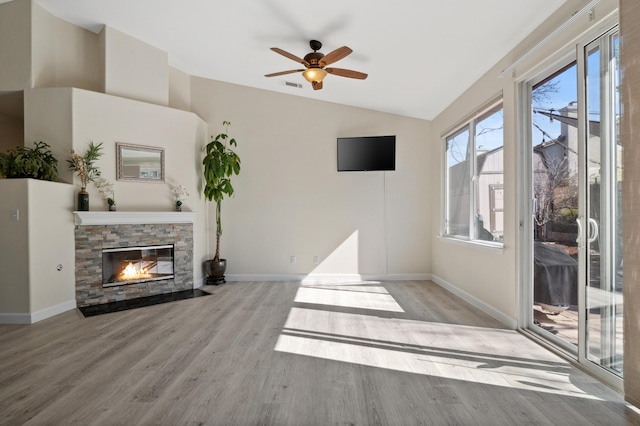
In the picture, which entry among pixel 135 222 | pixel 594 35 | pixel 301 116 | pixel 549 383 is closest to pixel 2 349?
pixel 135 222

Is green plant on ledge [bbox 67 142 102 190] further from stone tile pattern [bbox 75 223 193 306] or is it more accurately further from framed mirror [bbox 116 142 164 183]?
stone tile pattern [bbox 75 223 193 306]

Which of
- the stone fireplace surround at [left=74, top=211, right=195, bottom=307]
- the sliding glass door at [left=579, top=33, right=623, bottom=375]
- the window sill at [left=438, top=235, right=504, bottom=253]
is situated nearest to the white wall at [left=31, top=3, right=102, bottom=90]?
the stone fireplace surround at [left=74, top=211, right=195, bottom=307]

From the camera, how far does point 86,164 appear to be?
4.04 meters

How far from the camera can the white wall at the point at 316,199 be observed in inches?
218

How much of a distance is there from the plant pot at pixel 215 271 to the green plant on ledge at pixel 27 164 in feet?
7.75

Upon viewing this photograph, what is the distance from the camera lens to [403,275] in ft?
18.1

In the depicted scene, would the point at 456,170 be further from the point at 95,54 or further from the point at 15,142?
the point at 15,142

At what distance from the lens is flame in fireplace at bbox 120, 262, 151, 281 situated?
4426mm

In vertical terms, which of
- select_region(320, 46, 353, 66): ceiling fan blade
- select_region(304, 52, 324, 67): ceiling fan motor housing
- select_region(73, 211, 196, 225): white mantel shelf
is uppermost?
select_region(304, 52, 324, 67): ceiling fan motor housing

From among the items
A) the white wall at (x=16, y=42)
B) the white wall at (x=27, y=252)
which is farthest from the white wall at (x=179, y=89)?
the white wall at (x=27, y=252)

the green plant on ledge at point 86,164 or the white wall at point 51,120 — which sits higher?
the white wall at point 51,120

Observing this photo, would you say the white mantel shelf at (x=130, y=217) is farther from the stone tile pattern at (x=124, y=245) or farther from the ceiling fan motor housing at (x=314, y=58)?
the ceiling fan motor housing at (x=314, y=58)

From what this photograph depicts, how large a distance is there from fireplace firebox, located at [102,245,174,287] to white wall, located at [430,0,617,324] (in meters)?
4.16

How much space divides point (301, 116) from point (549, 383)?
482cm
